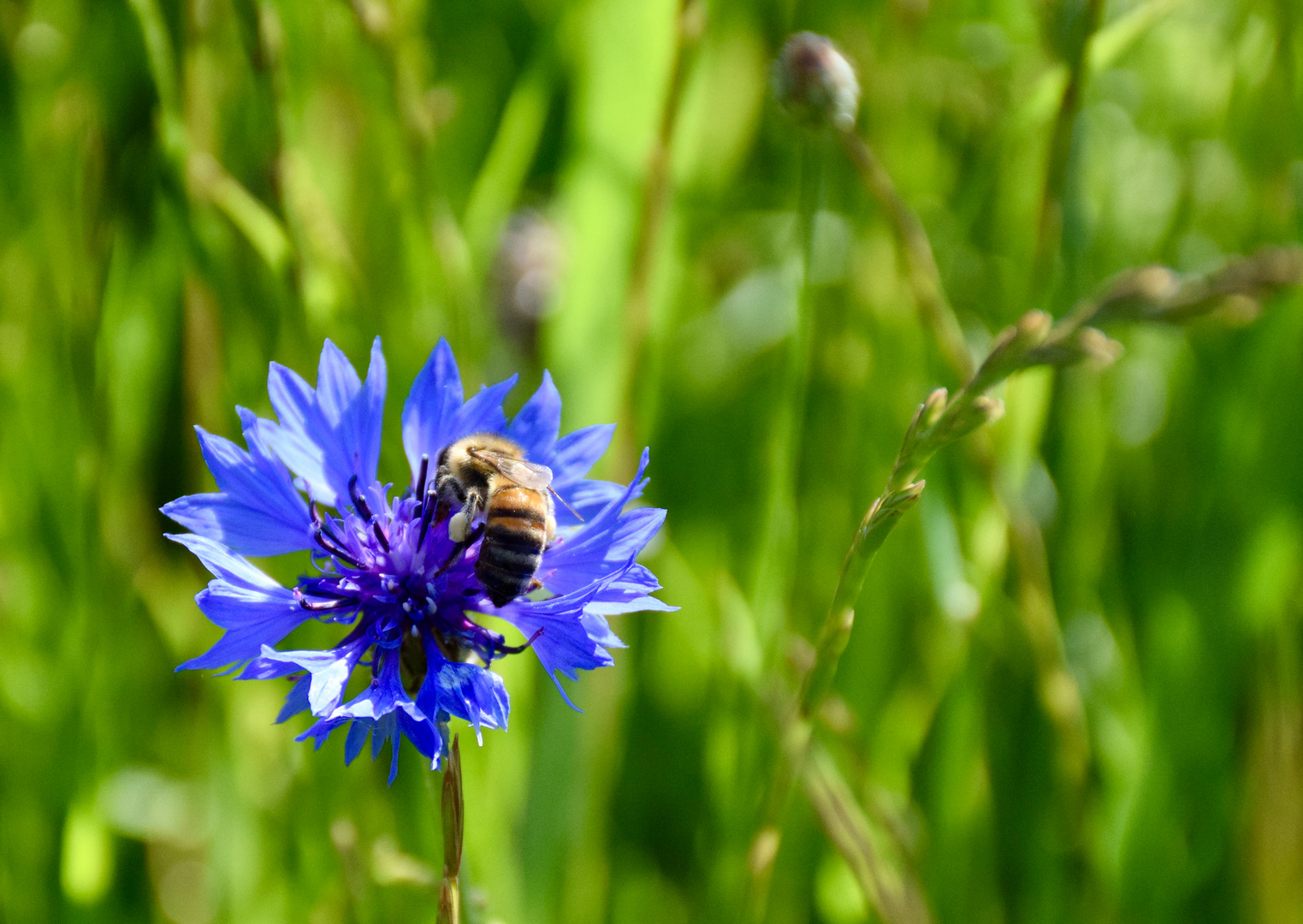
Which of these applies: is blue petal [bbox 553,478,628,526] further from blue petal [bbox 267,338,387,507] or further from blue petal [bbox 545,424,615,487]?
blue petal [bbox 267,338,387,507]

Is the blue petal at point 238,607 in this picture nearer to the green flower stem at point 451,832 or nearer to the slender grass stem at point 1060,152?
the green flower stem at point 451,832

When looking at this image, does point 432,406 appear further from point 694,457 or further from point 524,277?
point 524,277

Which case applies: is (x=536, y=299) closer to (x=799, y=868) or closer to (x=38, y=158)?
(x=38, y=158)

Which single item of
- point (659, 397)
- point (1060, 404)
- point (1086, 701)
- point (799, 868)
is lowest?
point (799, 868)

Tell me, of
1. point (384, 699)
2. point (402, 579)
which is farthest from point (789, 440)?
point (384, 699)

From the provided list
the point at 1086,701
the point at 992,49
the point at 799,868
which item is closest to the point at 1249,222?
the point at 992,49

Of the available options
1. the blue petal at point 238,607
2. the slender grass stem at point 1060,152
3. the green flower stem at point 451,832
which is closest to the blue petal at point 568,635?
the green flower stem at point 451,832
